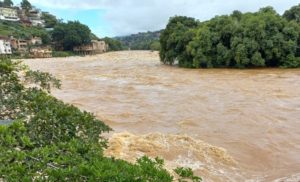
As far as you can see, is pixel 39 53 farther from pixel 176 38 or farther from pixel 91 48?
pixel 176 38

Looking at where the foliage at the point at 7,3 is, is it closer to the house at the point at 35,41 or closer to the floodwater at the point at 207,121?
the house at the point at 35,41

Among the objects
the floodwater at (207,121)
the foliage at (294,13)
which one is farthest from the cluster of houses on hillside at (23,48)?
the floodwater at (207,121)

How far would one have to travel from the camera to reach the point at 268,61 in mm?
24266

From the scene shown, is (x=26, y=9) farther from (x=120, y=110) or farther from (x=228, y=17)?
(x=120, y=110)

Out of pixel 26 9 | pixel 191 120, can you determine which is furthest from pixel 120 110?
pixel 26 9

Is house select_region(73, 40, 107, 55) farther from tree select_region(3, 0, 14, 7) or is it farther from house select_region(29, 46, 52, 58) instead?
tree select_region(3, 0, 14, 7)

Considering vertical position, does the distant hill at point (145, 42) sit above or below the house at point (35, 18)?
below

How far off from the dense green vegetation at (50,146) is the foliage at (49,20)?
8207 centimetres

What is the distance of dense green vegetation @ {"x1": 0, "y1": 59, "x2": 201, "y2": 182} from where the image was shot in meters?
2.48

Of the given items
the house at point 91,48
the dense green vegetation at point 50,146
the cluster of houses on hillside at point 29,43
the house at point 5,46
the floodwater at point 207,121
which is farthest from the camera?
the house at point 91,48

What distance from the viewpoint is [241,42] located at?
23.6m

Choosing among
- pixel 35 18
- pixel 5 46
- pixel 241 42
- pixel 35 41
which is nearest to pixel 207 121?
pixel 241 42

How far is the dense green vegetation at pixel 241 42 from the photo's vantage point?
2327 cm

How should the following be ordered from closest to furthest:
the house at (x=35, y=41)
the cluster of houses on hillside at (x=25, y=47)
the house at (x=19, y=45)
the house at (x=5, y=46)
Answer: the house at (x=5, y=46) < the cluster of houses on hillside at (x=25, y=47) < the house at (x=19, y=45) < the house at (x=35, y=41)
